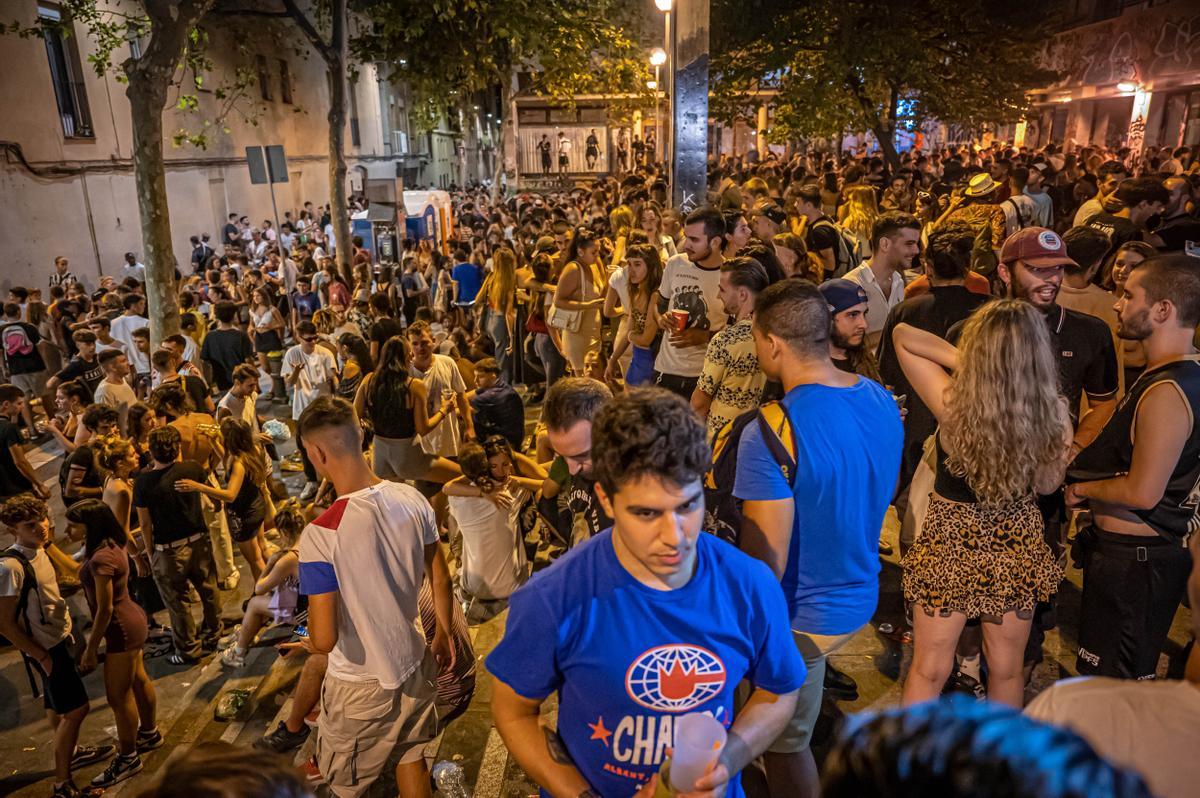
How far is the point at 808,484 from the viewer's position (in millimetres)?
2795

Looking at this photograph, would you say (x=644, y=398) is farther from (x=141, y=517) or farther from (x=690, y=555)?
(x=141, y=517)

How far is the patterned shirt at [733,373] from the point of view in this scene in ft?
13.7

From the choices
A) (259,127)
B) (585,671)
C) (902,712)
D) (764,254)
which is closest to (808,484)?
(585,671)

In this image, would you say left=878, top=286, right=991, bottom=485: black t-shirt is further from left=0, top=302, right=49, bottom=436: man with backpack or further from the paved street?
left=0, top=302, right=49, bottom=436: man with backpack

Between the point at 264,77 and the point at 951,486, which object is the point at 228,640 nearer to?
the point at 951,486

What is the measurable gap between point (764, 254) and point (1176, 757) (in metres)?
4.26

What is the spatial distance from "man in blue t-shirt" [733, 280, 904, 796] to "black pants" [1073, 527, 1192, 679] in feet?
3.54

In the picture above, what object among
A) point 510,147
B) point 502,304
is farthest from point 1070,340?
point 510,147

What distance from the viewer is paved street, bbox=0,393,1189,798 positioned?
409 centimetres

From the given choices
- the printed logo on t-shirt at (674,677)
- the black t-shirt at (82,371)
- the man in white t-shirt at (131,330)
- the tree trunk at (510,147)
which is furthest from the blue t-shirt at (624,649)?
the tree trunk at (510,147)

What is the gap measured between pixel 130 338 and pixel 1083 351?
10607 millimetres

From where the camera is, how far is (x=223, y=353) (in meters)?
9.36

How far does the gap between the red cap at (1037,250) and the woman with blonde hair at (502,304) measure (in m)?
7.24

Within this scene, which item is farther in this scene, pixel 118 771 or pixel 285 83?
pixel 285 83
